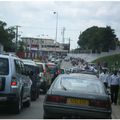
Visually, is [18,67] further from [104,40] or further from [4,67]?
[104,40]

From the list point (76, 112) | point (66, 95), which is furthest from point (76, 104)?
point (66, 95)

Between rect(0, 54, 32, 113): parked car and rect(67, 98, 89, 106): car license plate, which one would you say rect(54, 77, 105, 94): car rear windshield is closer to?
rect(67, 98, 89, 106): car license plate

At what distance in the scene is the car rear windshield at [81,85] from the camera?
14.0m

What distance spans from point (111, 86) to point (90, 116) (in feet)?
42.9

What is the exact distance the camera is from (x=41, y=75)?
3117cm

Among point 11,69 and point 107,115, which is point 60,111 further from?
point 11,69

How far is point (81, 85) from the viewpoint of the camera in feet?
46.6

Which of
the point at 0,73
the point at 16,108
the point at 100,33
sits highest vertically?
the point at 100,33

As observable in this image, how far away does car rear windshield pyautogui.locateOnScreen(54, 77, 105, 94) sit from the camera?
46.0 feet

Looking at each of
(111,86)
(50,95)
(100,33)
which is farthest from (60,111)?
(100,33)

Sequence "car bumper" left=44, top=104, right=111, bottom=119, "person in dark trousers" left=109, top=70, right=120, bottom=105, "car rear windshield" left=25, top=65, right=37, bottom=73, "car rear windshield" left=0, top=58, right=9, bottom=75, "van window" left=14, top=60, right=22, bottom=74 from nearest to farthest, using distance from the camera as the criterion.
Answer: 1. "car bumper" left=44, top=104, right=111, bottom=119
2. "car rear windshield" left=0, top=58, right=9, bottom=75
3. "van window" left=14, top=60, right=22, bottom=74
4. "person in dark trousers" left=109, top=70, right=120, bottom=105
5. "car rear windshield" left=25, top=65, right=37, bottom=73

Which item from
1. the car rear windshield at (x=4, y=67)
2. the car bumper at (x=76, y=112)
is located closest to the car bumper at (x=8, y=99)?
the car rear windshield at (x=4, y=67)

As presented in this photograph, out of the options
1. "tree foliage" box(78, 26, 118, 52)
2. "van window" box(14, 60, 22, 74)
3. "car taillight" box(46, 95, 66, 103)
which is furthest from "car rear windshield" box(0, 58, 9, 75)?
"tree foliage" box(78, 26, 118, 52)

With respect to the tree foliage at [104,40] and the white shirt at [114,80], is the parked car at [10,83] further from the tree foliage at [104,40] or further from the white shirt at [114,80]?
the tree foliage at [104,40]
